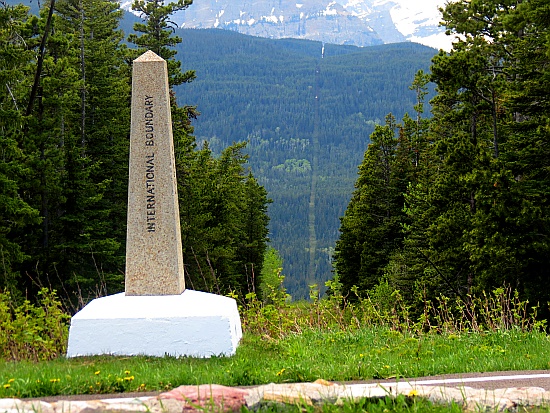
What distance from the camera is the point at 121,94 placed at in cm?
3962

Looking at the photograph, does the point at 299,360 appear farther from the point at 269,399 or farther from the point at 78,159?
the point at 78,159

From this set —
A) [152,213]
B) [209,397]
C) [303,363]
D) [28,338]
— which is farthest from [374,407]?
[152,213]

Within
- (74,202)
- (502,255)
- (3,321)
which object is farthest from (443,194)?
(3,321)

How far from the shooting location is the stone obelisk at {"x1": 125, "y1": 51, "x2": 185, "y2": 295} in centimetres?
1016

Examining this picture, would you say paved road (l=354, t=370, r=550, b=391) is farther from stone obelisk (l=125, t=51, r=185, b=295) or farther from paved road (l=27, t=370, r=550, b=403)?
stone obelisk (l=125, t=51, r=185, b=295)

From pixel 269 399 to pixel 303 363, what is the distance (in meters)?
2.76

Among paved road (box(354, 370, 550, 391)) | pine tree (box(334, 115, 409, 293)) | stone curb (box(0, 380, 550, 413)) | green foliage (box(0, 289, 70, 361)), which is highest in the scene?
stone curb (box(0, 380, 550, 413))

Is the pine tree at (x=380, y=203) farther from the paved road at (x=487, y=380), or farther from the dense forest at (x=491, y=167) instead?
the paved road at (x=487, y=380)

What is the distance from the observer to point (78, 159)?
3192 centimetres

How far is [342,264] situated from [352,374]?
48301mm

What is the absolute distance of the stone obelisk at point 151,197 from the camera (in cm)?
1016

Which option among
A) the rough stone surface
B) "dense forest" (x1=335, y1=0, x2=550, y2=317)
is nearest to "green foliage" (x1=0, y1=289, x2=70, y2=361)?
the rough stone surface

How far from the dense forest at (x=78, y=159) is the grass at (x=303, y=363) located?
39.2 ft

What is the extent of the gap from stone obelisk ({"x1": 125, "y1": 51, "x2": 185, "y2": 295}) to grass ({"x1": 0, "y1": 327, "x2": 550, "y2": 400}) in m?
1.52
